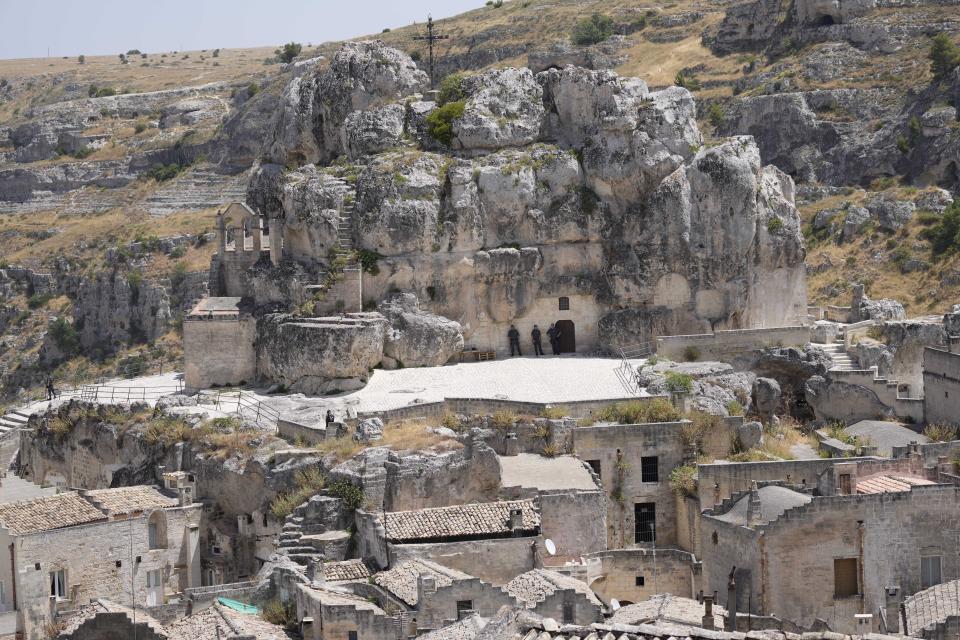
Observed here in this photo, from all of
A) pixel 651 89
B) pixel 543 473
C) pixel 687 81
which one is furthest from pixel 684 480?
pixel 687 81

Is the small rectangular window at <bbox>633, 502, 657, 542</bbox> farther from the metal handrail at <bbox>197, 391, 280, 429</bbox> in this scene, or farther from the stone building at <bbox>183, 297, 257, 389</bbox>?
the stone building at <bbox>183, 297, 257, 389</bbox>

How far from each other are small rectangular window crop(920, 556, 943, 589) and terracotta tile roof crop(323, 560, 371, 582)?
38.9 ft

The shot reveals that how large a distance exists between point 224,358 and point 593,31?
190 ft

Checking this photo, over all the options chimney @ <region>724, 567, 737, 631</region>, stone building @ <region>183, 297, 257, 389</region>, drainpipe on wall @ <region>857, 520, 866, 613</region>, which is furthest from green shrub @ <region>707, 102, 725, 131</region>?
chimney @ <region>724, 567, 737, 631</region>

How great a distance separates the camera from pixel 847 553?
121ft

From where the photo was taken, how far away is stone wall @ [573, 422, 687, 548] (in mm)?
44938

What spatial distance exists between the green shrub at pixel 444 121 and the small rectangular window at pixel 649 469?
48.6ft

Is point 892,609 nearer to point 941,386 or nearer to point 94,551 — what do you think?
point 941,386

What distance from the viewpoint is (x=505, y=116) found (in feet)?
182

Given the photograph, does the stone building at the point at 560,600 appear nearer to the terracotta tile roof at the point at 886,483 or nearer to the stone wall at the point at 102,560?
the terracotta tile roof at the point at 886,483

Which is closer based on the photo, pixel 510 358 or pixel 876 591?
pixel 876 591

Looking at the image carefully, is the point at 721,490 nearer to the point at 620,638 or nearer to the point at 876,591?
the point at 876,591

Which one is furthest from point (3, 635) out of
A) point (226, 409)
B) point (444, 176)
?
point (444, 176)

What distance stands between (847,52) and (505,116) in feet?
132
